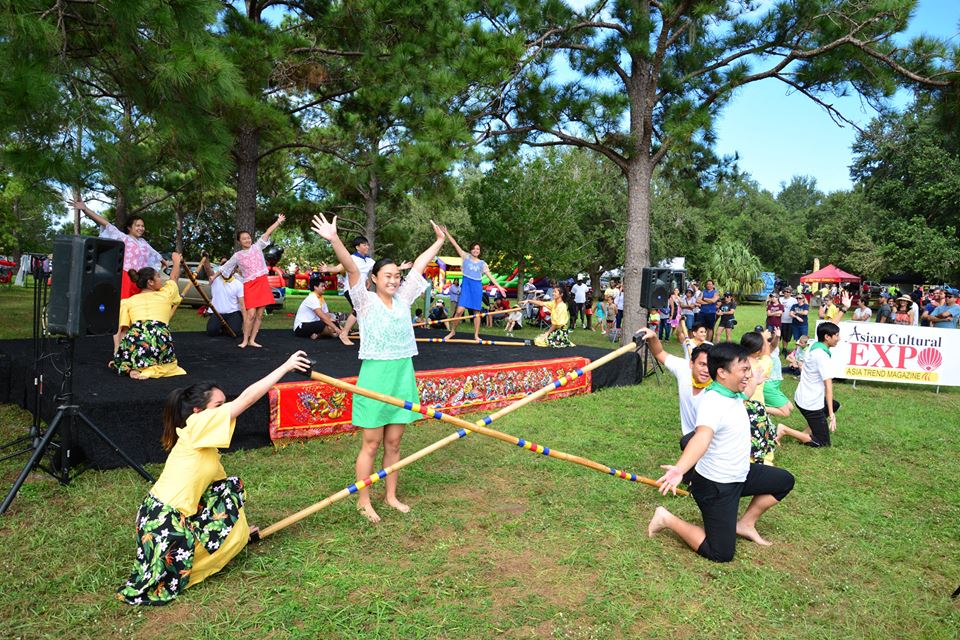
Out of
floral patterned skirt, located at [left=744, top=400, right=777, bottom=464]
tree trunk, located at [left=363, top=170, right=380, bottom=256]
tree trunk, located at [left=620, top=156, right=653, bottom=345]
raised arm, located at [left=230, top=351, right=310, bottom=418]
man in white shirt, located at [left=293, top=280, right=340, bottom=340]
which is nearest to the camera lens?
raised arm, located at [left=230, top=351, right=310, bottom=418]

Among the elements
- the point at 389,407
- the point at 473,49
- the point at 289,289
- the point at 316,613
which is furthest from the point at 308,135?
the point at 289,289

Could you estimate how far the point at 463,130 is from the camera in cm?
834

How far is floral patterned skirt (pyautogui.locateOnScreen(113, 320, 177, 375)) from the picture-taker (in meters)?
6.04

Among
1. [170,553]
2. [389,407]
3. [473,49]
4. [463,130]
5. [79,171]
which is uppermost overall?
[473,49]

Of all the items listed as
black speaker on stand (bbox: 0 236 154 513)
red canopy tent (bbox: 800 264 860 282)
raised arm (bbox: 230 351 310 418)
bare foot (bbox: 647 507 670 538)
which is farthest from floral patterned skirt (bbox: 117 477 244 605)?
red canopy tent (bbox: 800 264 860 282)

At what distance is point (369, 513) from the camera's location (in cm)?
414

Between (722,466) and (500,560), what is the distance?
1.38 meters

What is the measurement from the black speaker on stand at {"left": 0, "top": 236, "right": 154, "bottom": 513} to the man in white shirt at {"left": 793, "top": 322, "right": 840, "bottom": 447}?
5964mm

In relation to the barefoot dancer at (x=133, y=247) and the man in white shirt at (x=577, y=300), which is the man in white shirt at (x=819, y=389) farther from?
the man in white shirt at (x=577, y=300)

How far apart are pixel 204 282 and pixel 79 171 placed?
1445cm

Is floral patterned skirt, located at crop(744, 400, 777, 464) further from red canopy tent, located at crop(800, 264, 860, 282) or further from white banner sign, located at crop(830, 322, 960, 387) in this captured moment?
red canopy tent, located at crop(800, 264, 860, 282)

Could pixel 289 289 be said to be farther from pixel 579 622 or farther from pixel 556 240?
pixel 579 622

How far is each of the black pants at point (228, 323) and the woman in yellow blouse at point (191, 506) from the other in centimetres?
704

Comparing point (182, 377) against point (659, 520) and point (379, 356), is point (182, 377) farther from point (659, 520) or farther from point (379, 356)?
point (659, 520)
